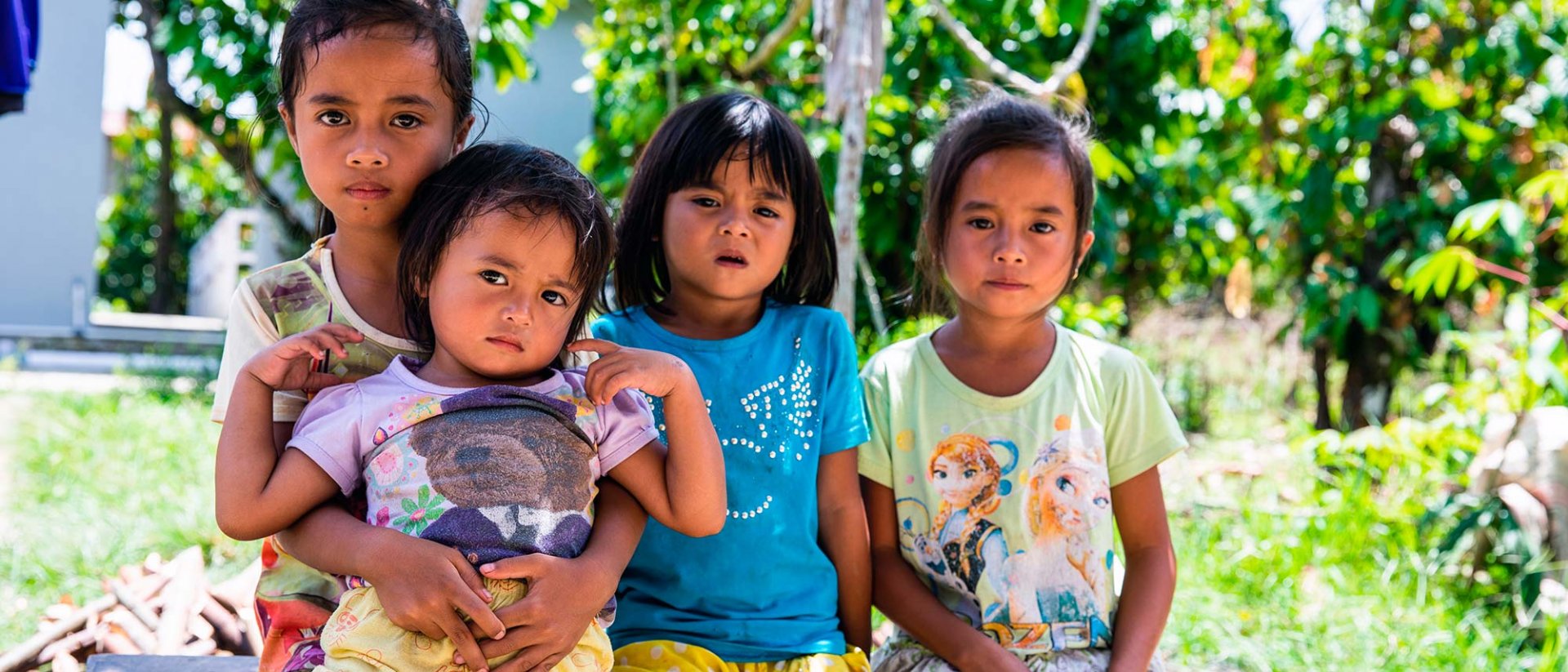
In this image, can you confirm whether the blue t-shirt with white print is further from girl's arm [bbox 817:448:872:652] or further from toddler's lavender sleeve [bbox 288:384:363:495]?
toddler's lavender sleeve [bbox 288:384:363:495]

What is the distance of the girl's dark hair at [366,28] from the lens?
154 centimetres

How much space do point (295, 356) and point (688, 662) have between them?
2.24ft

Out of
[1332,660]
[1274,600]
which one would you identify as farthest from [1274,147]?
[1332,660]

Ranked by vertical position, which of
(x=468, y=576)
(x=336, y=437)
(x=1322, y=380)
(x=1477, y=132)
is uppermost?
(x=1477, y=132)

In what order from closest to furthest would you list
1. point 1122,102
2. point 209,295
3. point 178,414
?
point 1122,102 < point 178,414 < point 209,295

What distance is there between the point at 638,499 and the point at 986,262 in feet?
2.30

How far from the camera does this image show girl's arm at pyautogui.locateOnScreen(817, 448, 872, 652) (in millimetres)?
1856

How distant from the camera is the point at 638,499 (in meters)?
1.55

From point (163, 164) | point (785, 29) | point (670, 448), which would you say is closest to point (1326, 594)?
point (785, 29)

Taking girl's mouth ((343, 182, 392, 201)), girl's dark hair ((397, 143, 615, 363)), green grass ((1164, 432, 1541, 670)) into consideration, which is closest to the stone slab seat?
girl's dark hair ((397, 143, 615, 363))

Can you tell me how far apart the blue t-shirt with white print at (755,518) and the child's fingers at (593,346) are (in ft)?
0.93

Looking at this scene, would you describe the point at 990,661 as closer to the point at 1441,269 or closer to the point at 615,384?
the point at 615,384

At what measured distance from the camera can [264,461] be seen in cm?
140

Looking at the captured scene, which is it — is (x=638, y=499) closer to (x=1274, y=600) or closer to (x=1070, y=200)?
(x=1070, y=200)
